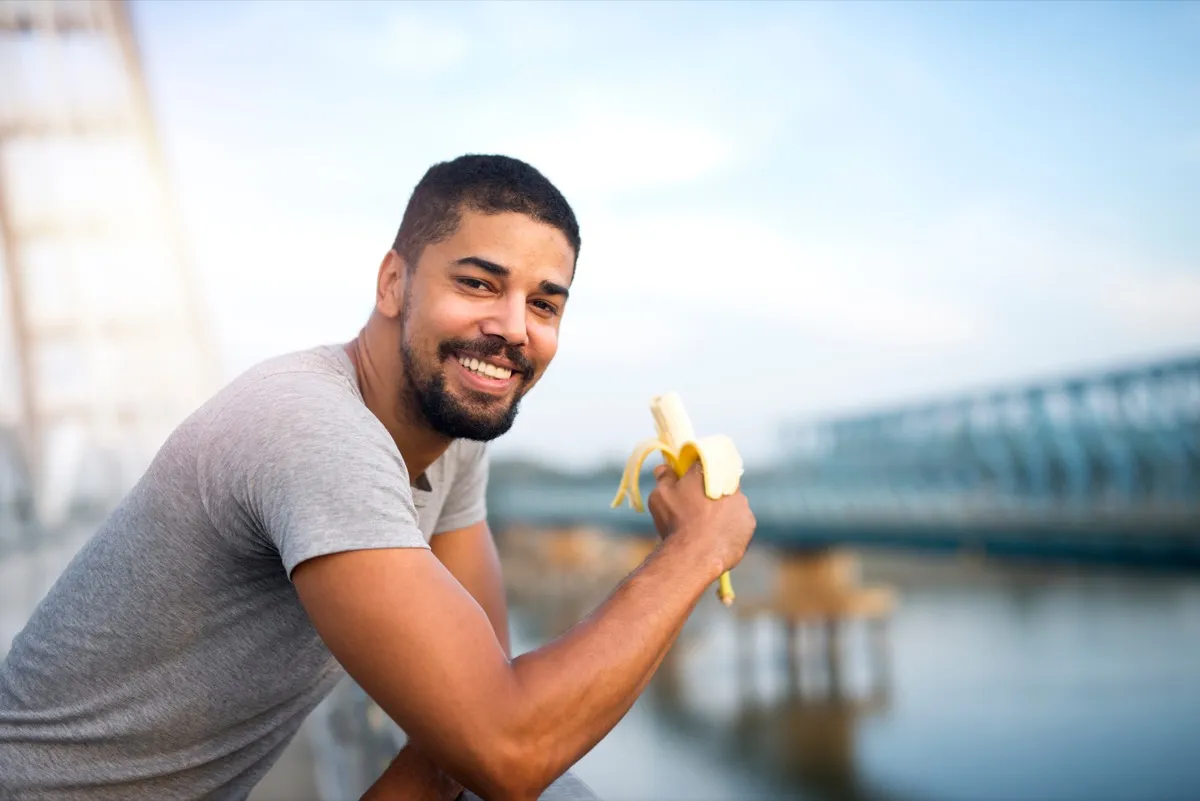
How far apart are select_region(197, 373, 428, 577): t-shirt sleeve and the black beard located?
179mm

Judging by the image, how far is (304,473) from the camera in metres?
1.16

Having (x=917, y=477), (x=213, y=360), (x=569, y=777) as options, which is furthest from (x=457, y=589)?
(x=917, y=477)

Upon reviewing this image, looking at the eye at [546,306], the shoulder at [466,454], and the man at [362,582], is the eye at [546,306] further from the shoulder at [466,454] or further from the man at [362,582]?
the shoulder at [466,454]

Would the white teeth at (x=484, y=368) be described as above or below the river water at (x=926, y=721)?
above

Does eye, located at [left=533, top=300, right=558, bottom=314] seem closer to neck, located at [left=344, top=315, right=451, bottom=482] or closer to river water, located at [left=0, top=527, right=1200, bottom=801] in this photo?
neck, located at [left=344, top=315, right=451, bottom=482]

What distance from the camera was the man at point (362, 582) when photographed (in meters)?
1.12

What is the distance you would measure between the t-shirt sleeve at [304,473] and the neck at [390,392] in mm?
209

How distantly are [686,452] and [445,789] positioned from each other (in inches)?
22.4

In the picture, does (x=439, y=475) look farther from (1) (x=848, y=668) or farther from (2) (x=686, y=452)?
(1) (x=848, y=668)

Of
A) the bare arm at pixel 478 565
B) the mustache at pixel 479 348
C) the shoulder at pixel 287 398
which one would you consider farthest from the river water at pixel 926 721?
the shoulder at pixel 287 398

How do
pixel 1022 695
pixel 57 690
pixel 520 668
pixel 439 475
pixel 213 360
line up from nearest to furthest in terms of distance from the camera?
pixel 520 668 → pixel 57 690 → pixel 439 475 → pixel 213 360 → pixel 1022 695

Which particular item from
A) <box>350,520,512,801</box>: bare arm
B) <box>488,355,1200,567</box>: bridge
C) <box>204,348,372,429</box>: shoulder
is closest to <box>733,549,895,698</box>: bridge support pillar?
<box>488,355,1200,567</box>: bridge

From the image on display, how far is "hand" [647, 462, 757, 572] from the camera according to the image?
1.36 metres

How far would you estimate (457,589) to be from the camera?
1153 mm
